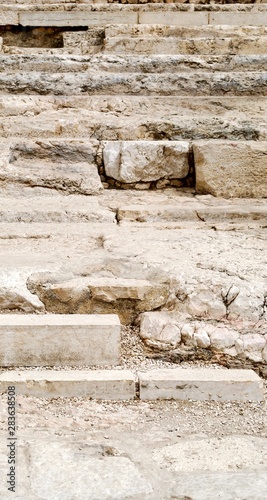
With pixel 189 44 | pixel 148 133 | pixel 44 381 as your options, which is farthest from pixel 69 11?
pixel 44 381

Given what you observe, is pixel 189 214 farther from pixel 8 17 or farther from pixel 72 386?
pixel 8 17

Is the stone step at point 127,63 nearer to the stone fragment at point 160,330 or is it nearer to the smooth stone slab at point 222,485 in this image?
the stone fragment at point 160,330

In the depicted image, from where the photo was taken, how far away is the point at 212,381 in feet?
8.68

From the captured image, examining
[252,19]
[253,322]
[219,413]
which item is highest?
[252,19]

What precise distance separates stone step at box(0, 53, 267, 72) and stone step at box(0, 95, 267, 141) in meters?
0.49

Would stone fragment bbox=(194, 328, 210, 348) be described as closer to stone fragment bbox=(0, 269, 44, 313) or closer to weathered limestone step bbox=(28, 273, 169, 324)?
weathered limestone step bbox=(28, 273, 169, 324)

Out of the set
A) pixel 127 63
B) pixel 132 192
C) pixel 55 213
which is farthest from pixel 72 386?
pixel 127 63

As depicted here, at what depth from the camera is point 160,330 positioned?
9.59 feet

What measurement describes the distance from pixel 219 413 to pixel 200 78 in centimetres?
373

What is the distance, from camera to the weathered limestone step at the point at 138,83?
545 cm

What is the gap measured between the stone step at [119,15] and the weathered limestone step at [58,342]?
4.85 meters

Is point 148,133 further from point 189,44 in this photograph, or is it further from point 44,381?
point 44,381

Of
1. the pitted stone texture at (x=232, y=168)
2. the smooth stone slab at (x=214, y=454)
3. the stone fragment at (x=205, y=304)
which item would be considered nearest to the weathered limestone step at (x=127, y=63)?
the pitted stone texture at (x=232, y=168)

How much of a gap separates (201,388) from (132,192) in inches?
90.2
